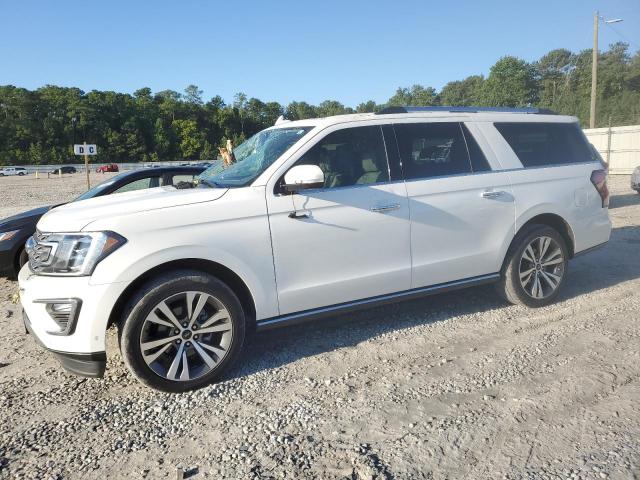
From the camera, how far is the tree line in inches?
3189

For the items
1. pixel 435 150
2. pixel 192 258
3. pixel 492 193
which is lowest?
pixel 192 258

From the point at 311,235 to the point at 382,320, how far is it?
1444 millimetres

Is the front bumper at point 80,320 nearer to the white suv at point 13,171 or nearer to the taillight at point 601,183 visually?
the taillight at point 601,183

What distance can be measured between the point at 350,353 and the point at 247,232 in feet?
4.37

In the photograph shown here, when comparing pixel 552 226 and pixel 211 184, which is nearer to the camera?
pixel 211 184

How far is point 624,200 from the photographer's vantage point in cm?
1327

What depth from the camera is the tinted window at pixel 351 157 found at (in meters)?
3.92

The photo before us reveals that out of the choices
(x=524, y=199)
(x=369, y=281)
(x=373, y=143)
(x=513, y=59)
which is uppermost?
(x=513, y=59)

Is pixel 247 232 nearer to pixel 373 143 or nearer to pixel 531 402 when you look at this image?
pixel 373 143

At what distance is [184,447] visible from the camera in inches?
110

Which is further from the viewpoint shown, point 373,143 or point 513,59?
point 513,59

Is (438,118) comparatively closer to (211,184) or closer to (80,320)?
(211,184)

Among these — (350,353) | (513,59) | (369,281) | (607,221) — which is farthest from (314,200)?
(513,59)

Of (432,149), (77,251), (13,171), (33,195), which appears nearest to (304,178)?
(432,149)
